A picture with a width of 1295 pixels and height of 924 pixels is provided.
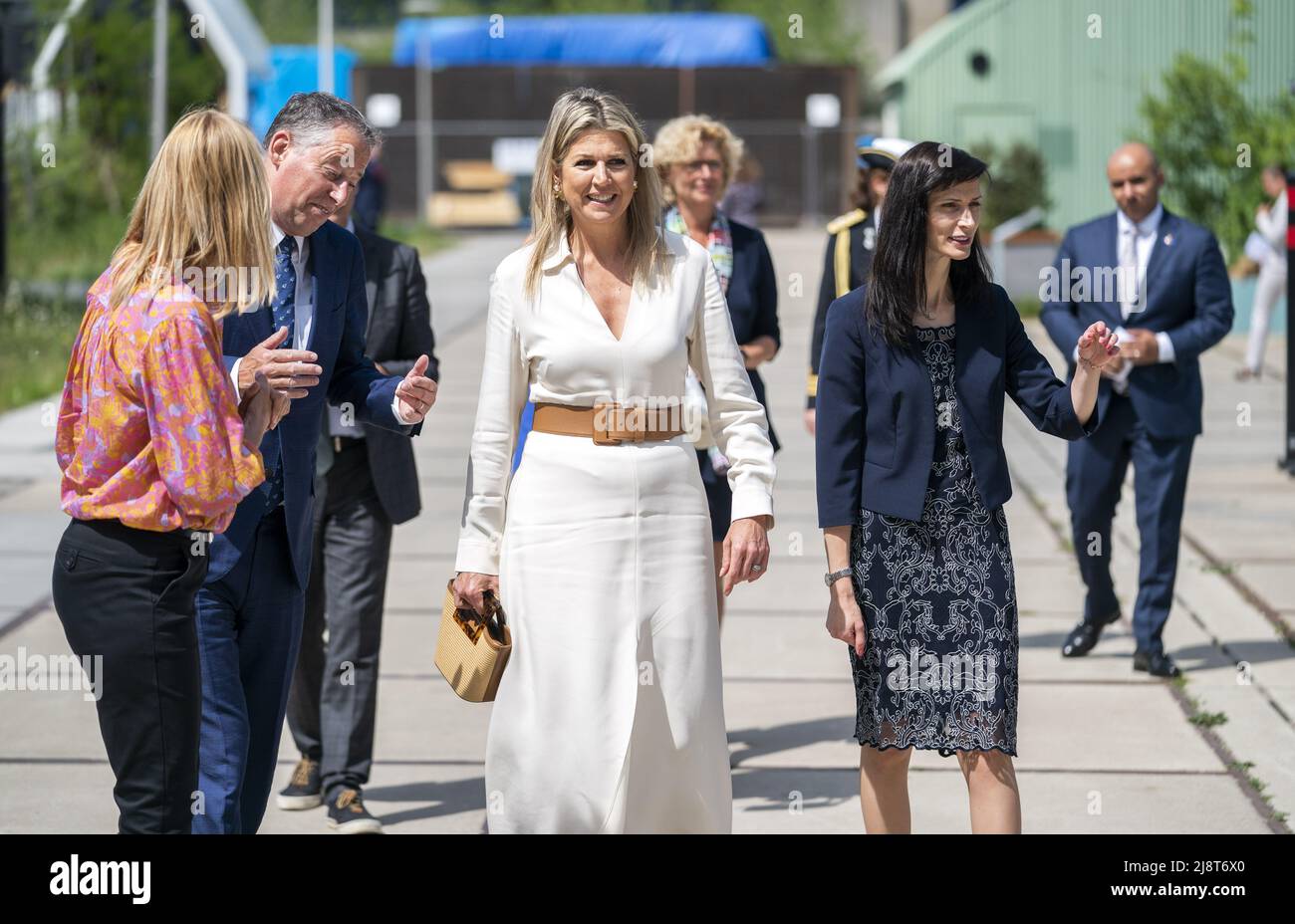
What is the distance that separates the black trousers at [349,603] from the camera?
A: 18.4ft

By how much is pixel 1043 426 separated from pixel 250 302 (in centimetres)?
195

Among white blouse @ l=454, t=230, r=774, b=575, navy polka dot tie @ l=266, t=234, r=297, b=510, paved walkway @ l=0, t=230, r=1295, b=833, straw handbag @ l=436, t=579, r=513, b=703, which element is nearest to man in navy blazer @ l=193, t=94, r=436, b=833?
navy polka dot tie @ l=266, t=234, r=297, b=510

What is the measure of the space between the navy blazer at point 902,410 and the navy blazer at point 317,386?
1.03 metres

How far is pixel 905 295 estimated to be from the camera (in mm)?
4348

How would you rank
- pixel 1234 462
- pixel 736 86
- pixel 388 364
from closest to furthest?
pixel 388 364 → pixel 1234 462 → pixel 736 86

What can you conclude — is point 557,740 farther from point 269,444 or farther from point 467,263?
point 467,263

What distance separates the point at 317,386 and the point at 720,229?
2.20 meters

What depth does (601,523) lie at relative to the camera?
407 cm

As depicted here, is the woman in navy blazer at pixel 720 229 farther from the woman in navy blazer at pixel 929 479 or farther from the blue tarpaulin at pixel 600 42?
the blue tarpaulin at pixel 600 42

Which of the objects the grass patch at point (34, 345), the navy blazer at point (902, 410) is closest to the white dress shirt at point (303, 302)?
the navy blazer at point (902, 410)

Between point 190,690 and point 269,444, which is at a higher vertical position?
point 269,444

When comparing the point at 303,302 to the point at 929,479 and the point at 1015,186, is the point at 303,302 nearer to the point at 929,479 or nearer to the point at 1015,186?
the point at 929,479

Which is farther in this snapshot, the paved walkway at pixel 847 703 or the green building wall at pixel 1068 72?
the green building wall at pixel 1068 72
